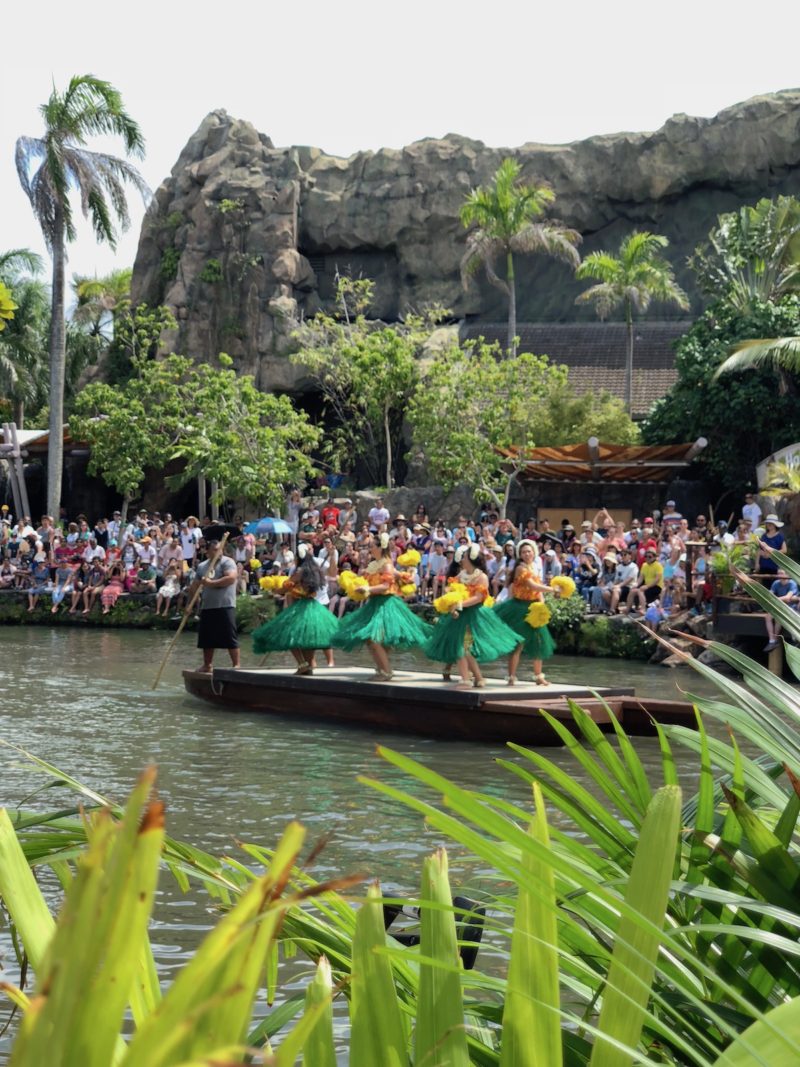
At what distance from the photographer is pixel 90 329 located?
1873 inches

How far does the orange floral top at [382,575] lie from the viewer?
12.4 metres

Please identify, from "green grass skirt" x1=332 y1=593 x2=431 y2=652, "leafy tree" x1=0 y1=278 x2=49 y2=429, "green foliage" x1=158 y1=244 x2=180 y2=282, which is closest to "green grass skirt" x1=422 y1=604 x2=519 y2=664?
"green grass skirt" x1=332 y1=593 x2=431 y2=652

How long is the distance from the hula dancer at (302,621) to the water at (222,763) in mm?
746

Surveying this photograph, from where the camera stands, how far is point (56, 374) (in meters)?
30.3

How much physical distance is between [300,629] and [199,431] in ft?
56.4

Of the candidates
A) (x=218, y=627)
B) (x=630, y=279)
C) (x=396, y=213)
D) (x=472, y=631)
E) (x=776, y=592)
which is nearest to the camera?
(x=472, y=631)

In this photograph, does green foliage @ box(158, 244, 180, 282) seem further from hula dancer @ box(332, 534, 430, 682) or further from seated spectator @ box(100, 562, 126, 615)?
hula dancer @ box(332, 534, 430, 682)

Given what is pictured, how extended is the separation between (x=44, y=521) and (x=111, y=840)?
27.6m

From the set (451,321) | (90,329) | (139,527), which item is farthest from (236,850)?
(90,329)

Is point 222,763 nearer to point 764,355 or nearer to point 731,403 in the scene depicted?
point 764,355

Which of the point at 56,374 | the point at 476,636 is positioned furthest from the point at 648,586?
the point at 56,374

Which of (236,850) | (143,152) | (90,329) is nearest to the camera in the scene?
(236,850)

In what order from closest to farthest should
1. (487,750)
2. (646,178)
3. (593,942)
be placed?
(593,942) < (487,750) < (646,178)

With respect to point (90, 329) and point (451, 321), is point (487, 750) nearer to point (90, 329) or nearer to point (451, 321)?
point (451, 321)
